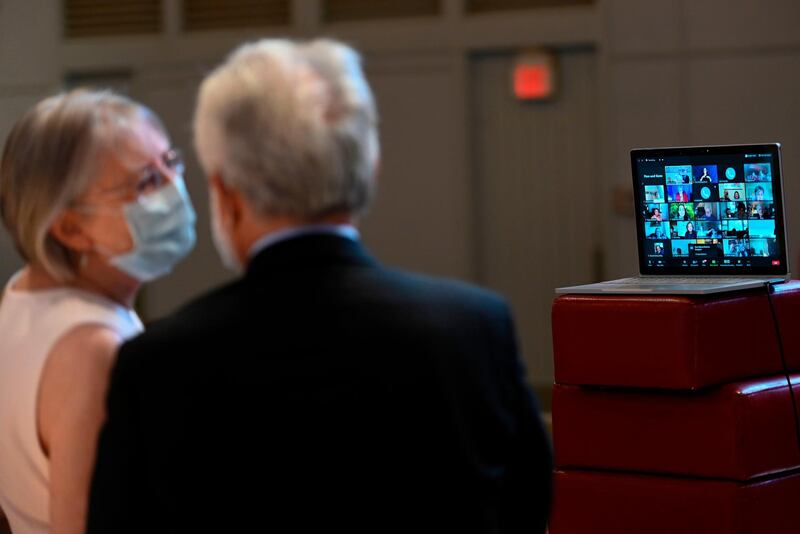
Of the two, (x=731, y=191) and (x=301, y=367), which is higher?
(x=731, y=191)

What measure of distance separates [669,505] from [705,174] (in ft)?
2.86

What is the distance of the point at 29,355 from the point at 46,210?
0.22 meters

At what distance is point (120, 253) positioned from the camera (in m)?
1.89

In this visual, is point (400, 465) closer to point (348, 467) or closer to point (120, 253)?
point (348, 467)

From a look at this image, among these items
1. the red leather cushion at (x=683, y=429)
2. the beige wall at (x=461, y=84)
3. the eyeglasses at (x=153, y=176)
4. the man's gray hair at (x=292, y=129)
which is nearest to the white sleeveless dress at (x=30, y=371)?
the eyeglasses at (x=153, y=176)

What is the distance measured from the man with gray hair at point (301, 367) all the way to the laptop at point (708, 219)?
169 centimetres

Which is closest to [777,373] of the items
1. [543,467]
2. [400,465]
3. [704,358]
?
[704,358]

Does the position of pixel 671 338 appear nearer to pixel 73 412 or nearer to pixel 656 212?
pixel 656 212

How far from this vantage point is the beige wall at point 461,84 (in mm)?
7305

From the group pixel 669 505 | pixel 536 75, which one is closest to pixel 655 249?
pixel 669 505

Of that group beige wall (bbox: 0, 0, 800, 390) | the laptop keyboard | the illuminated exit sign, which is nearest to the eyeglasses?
the laptop keyboard

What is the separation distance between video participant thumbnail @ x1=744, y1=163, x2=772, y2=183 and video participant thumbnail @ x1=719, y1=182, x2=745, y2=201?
1.2 inches

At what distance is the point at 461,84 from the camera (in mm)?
7984

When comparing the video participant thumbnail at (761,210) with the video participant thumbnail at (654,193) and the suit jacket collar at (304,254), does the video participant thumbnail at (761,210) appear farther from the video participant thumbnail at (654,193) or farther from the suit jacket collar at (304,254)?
the suit jacket collar at (304,254)
